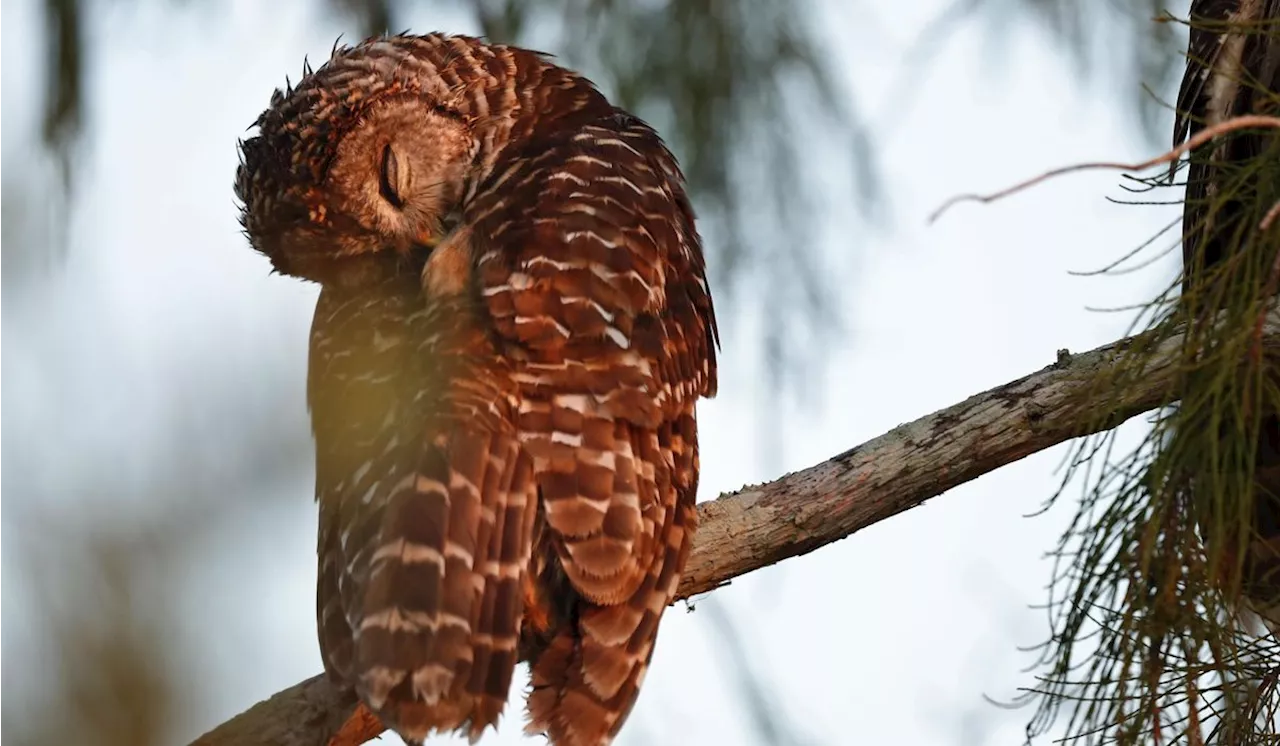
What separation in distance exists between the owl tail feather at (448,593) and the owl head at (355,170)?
2.40 ft

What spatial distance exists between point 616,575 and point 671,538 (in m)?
0.21

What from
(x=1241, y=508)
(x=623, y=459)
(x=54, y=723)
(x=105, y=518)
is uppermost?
(x=623, y=459)

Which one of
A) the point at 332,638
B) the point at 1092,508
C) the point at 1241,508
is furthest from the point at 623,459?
the point at 1241,508

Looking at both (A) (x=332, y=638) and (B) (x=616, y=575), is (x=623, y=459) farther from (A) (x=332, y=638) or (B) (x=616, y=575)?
(A) (x=332, y=638)

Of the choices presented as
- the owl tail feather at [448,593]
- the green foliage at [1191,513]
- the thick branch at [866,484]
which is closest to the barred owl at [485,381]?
the owl tail feather at [448,593]

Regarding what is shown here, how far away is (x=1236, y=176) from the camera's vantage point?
197 centimetres

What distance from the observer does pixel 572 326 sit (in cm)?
286

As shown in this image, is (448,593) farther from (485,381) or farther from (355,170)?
(355,170)

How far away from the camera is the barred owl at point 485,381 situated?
254 cm

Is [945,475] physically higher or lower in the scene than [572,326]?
lower

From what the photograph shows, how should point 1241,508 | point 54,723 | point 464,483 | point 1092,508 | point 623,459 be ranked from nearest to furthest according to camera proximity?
1. point 54,723
2. point 1241,508
3. point 1092,508
4. point 464,483
5. point 623,459

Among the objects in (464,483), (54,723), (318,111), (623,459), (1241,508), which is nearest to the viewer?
(54,723)

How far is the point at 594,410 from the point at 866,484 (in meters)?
0.54

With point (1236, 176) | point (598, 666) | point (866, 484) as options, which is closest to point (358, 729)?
point (598, 666)
